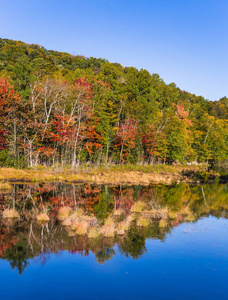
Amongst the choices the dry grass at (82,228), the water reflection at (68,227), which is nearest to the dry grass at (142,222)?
the water reflection at (68,227)

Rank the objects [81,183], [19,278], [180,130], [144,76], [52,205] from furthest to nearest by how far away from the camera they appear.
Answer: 1. [144,76]
2. [180,130]
3. [81,183]
4. [52,205]
5. [19,278]

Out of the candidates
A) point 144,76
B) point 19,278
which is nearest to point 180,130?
point 144,76

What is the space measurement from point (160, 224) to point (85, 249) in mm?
6720

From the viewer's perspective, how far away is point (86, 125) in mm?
53719

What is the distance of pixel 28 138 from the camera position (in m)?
47.4

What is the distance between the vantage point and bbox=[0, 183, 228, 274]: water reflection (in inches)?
565

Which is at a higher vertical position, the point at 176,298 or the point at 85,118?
the point at 85,118

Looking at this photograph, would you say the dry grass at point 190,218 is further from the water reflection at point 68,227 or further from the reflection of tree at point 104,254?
the reflection of tree at point 104,254

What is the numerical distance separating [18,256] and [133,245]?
20.4 feet

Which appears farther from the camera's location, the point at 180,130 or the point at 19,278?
the point at 180,130

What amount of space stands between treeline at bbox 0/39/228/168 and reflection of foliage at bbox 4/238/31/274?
98.5 feet

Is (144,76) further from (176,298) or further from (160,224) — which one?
(176,298)

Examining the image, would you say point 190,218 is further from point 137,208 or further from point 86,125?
point 86,125

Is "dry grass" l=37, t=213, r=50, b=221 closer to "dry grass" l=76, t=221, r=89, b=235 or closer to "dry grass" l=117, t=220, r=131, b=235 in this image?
"dry grass" l=76, t=221, r=89, b=235
